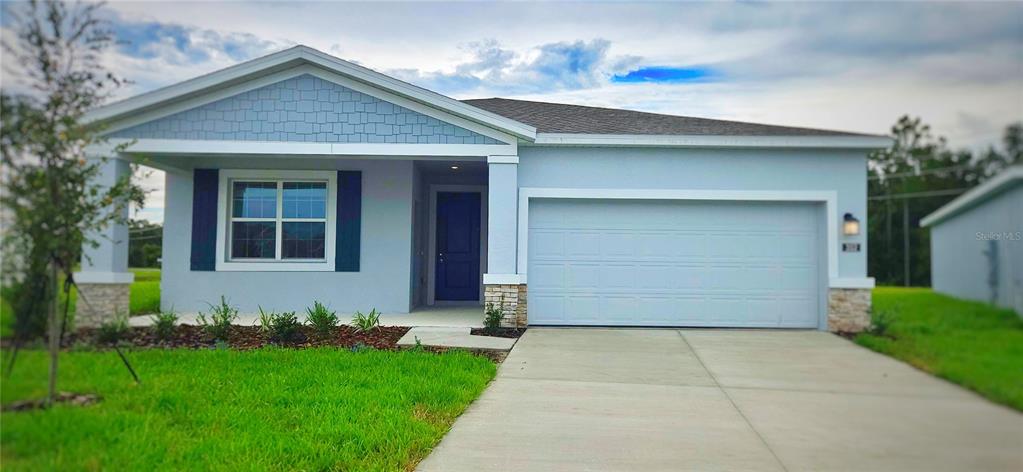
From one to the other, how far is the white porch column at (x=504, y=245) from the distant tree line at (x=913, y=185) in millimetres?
6047

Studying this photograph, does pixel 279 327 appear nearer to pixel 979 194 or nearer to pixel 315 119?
pixel 315 119

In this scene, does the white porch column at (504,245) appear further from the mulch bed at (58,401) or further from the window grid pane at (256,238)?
the mulch bed at (58,401)

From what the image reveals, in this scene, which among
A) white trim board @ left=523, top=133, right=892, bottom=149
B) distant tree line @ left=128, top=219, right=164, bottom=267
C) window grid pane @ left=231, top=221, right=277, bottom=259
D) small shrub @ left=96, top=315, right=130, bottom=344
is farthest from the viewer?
window grid pane @ left=231, top=221, right=277, bottom=259

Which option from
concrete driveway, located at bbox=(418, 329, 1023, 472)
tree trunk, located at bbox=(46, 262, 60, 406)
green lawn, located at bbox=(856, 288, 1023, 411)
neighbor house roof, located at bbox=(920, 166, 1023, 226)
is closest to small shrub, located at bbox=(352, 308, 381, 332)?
concrete driveway, located at bbox=(418, 329, 1023, 472)

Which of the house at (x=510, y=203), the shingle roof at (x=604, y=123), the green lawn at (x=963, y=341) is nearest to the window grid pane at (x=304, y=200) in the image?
the house at (x=510, y=203)

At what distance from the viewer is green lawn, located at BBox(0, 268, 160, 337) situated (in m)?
1.70

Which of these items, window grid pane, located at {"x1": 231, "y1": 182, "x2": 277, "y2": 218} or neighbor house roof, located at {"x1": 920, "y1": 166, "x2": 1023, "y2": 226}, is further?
window grid pane, located at {"x1": 231, "y1": 182, "x2": 277, "y2": 218}

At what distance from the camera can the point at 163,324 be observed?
3.24m

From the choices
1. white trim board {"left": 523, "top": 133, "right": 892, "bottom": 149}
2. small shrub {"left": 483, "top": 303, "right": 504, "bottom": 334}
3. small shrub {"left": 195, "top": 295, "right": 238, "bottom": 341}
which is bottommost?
small shrub {"left": 483, "top": 303, "right": 504, "bottom": 334}

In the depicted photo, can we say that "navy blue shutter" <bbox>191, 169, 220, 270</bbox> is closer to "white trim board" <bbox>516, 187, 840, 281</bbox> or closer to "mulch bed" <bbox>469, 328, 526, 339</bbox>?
"mulch bed" <bbox>469, 328, 526, 339</bbox>

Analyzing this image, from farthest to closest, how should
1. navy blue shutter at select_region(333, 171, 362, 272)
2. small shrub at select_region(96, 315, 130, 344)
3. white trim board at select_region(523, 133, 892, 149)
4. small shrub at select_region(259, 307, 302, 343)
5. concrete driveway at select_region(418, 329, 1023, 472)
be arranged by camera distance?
navy blue shutter at select_region(333, 171, 362, 272) < white trim board at select_region(523, 133, 892, 149) < small shrub at select_region(259, 307, 302, 343) < small shrub at select_region(96, 315, 130, 344) < concrete driveway at select_region(418, 329, 1023, 472)

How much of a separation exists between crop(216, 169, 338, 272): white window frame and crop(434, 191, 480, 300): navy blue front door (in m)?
2.44

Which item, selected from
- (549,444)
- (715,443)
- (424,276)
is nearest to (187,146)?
(424,276)

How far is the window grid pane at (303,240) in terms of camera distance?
27.8 feet
